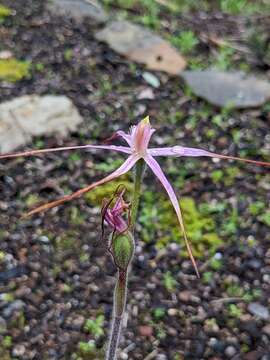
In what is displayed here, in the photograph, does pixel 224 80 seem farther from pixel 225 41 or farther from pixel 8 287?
pixel 8 287

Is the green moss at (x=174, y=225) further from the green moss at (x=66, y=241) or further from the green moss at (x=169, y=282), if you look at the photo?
the green moss at (x=66, y=241)

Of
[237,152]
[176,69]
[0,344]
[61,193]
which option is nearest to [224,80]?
[176,69]

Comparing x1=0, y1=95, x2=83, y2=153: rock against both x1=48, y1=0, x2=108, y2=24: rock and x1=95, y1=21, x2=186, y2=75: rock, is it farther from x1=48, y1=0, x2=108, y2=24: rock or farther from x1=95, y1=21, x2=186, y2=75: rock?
x1=48, y1=0, x2=108, y2=24: rock

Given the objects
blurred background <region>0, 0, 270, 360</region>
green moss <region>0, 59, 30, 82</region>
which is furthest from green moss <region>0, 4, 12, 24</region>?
green moss <region>0, 59, 30, 82</region>

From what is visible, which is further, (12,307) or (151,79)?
(151,79)

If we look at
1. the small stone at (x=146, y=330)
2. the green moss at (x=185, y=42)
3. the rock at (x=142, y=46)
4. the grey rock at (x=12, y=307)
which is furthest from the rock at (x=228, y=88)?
the grey rock at (x=12, y=307)

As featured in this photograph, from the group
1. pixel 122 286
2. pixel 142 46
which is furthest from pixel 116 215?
pixel 142 46

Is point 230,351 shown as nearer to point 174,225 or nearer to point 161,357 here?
point 161,357
